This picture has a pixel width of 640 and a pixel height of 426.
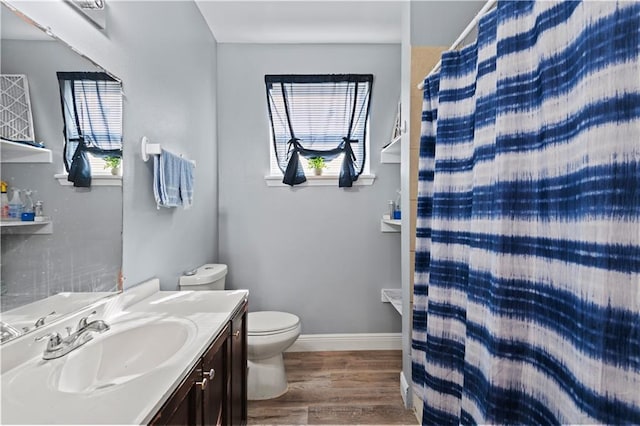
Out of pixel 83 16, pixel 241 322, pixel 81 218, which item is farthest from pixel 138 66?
pixel 241 322

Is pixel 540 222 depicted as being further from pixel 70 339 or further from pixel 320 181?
pixel 320 181

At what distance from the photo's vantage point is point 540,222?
886 millimetres

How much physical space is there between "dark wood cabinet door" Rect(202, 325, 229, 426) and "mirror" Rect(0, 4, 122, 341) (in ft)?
1.64

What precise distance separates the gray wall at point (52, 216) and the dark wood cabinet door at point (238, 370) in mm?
559

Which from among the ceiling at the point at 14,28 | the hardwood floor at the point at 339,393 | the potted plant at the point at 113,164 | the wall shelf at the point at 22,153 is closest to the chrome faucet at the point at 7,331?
the wall shelf at the point at 22,153

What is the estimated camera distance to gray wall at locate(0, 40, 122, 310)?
944 mm

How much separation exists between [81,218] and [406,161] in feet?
5.46

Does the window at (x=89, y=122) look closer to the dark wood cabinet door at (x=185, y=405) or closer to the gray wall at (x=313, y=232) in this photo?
the dark wood cabinet door at (x=185, y=405)

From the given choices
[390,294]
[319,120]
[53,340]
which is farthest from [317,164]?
[53,340]

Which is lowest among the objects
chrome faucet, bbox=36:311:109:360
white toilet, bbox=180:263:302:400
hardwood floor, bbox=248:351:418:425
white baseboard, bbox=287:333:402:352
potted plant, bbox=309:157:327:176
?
hardwood floor, bbox=248:351:418:425

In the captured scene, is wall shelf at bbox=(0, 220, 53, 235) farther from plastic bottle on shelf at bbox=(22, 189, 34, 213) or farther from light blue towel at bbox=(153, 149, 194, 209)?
light blue towel at bbox=(153, 149, 194, 209)

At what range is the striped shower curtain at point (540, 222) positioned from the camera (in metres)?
0.64

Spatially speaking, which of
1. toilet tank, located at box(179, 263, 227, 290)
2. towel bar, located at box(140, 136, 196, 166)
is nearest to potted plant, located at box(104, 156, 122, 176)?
towel bar, located at box(140, 136, 196, 166)

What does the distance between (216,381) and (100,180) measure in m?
0.89
